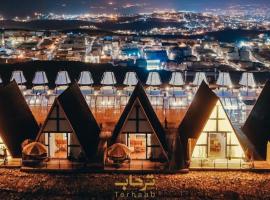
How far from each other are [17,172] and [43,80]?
43.1 ft

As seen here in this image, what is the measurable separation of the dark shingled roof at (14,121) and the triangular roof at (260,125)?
9.78 metres

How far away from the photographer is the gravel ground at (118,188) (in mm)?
15328

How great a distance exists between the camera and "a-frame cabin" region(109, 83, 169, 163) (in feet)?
60.5

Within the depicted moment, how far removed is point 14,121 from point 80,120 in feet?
9.94

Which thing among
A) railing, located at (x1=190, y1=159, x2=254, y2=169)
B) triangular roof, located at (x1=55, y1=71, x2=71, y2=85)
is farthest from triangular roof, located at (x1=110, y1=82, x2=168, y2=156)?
triangular roof, located at (x1=55, y1=71, x2=71, y2=85)

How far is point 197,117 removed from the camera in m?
19.3

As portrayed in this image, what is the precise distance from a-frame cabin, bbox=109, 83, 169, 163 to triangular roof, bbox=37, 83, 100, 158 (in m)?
0.93

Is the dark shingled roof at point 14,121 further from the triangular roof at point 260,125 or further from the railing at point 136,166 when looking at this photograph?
the triangular roof at point 260,125

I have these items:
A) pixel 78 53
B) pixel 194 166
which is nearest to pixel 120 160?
pixel 194 166

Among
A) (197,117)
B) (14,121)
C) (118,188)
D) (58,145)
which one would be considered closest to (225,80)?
(197,117)

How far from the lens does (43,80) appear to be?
97.5 feet

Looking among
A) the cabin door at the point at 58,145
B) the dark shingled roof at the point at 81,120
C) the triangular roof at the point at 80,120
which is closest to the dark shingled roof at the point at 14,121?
the cabin door at the point at 58,145

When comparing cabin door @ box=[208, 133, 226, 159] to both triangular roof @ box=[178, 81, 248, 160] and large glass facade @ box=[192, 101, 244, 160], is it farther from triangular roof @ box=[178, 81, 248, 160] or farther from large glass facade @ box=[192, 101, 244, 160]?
triangular roof @ box=[178, 81, 248, 160]

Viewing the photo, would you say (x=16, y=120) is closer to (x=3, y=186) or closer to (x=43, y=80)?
(x=3, y=186)
